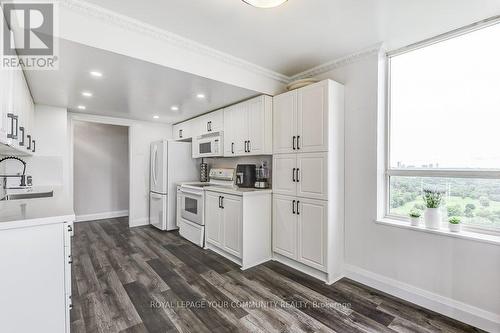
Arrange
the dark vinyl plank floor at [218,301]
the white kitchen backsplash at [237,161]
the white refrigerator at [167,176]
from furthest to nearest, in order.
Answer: the white refrigerator at [167,176] < the white kitchen backsplash at [237,161] < the dark vinyl plank floor at [218,301]

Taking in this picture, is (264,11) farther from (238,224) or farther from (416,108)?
(238,224)

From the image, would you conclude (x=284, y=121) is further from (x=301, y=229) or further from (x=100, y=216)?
(x=100, y=216)

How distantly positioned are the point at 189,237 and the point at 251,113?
7.84 feet

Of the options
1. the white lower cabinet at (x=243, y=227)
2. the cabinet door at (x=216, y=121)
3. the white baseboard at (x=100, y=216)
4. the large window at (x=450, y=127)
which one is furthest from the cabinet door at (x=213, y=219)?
the white baseboard at (x=100, y=216)

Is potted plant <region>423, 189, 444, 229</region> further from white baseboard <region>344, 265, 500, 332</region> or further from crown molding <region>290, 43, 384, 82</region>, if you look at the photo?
crown molding <region>290, 43, 384, 82</region>

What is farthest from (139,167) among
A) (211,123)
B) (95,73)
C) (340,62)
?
(340,62)

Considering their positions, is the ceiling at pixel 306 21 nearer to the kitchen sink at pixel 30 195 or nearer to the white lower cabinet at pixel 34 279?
the white lower cabinet at pixel 34 279

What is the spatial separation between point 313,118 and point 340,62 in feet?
2.63

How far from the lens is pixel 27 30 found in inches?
71.7

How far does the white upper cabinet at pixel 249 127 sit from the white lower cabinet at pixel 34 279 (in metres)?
2.31

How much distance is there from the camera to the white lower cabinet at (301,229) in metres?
2.72

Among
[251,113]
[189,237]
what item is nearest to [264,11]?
[251,113]

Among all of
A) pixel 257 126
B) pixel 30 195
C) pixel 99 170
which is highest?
pixel 257 126

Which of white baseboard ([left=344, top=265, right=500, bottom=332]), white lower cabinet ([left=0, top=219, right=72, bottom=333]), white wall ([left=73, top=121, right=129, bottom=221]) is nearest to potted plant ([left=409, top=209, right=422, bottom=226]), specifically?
white baseboard ([left=344, top=265, right=500, bottom=332])
